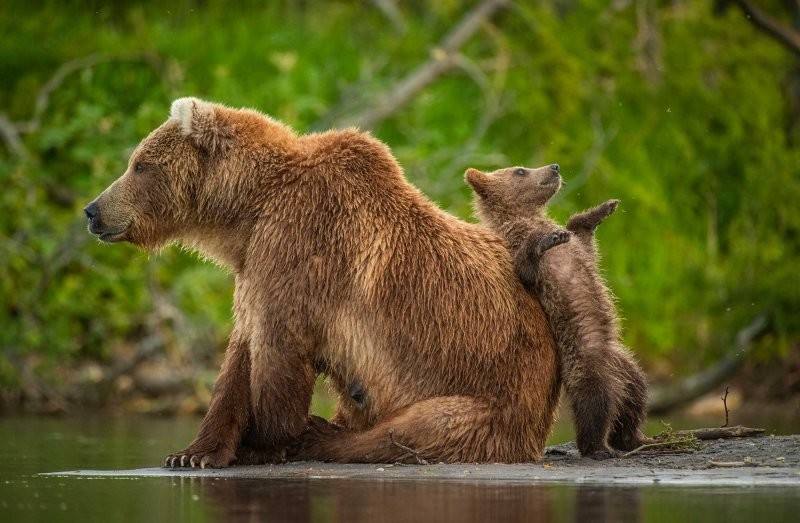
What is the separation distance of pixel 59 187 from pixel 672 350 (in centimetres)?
781

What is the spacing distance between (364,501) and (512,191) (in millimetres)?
2881

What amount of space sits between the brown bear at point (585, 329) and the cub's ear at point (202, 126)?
5.92 feet

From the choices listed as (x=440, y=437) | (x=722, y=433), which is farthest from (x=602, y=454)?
(x=722, y=433)

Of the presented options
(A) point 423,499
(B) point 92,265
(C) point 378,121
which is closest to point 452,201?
(C) point 378,121

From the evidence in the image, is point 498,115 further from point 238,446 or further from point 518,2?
point 238,446

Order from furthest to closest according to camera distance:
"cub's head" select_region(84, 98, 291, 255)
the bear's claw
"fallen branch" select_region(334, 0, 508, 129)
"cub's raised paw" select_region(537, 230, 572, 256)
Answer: "fallen branch" select_region(334, 0, 508, 129), "cub's head" select_region(84, 98, 291, 255), the bear's claw, "cub's raised paw" select_region(537, 230, 572, 256)

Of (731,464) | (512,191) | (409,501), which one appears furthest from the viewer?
(512,191)

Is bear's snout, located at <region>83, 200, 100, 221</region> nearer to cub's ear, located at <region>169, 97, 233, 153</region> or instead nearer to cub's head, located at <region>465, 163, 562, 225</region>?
cub's ear, located at <region>169, 97, 233, 153</region>

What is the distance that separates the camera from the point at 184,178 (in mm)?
8695

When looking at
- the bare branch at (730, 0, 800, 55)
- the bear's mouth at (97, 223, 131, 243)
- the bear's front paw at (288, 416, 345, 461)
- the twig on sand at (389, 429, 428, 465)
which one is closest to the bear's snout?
the bear's mouth at (97, 223, 131, 243)

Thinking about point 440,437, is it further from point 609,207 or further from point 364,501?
point 609,207

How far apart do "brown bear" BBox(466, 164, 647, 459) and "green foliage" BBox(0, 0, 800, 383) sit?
26.4 ft

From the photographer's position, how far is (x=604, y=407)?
8.05 meters

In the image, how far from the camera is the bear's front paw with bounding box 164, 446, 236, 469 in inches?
324
